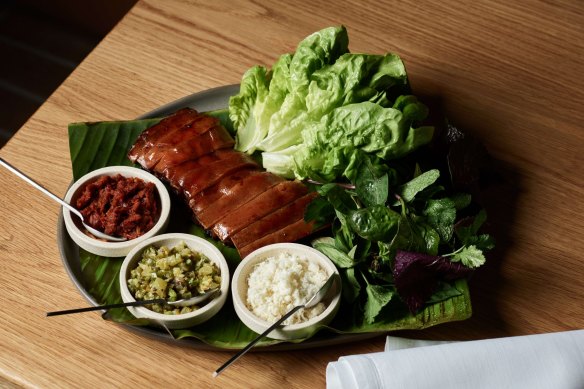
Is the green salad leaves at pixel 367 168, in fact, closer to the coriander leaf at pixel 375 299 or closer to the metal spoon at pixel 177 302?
the coriander leaf at pixel 375 299

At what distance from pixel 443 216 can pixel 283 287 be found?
0.62 m

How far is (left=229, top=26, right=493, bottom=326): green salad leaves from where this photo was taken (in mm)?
2529

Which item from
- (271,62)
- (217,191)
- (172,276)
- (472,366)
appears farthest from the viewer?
(271,62)

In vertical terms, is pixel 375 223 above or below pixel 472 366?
above

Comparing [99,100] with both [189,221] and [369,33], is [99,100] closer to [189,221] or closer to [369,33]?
[189,221]

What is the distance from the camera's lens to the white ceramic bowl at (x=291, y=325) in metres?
2.40

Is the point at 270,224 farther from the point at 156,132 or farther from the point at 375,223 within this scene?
the point at 156,132

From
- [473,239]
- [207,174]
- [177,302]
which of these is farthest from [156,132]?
[473,239]

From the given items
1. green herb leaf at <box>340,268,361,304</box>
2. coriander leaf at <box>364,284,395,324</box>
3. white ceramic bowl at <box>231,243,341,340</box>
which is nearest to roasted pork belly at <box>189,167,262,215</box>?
white ceramic bowl at <box>231,243,341,340</box>

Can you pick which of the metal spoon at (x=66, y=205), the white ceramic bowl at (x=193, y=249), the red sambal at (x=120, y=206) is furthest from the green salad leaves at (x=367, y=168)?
the metal spoon at (x=66, y=205)

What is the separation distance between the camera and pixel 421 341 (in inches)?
98.4

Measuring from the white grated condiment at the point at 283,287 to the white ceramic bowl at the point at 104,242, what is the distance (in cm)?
42

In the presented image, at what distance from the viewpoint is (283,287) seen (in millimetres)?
2434

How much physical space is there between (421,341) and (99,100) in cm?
172
